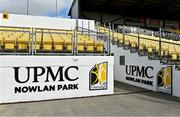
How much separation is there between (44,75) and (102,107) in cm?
277

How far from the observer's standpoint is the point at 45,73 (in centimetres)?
1055


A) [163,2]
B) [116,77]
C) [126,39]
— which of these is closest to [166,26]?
[163,2]

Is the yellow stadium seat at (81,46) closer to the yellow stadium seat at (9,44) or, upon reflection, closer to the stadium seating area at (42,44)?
the stadium seating area at (42,44)

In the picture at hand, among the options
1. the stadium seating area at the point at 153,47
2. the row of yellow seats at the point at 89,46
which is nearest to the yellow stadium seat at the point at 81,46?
the row of yellow seats at the point at 89,46

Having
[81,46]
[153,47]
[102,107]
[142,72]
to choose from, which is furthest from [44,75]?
[153,47]

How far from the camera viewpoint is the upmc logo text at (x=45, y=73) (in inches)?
399

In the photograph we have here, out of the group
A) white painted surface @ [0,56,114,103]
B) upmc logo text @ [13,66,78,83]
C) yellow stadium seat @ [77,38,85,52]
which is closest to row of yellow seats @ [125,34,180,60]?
yellow stadium seat @ [77,38,85,52]

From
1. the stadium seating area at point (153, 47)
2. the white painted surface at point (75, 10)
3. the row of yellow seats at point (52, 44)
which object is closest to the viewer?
the row of yellow seats at point (52, 44)

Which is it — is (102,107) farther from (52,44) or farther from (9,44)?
(9,44)

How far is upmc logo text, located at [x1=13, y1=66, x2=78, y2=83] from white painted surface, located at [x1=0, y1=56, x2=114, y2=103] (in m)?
0.07

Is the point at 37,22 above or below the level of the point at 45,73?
above

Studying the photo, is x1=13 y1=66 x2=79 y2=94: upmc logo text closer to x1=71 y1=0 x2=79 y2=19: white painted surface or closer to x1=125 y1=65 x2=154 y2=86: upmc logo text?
x1=125 y1=65 x2=154 y2=86: upmc logo text

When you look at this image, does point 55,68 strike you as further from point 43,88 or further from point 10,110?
point 10,110

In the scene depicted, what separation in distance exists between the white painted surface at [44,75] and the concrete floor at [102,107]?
0.48m
